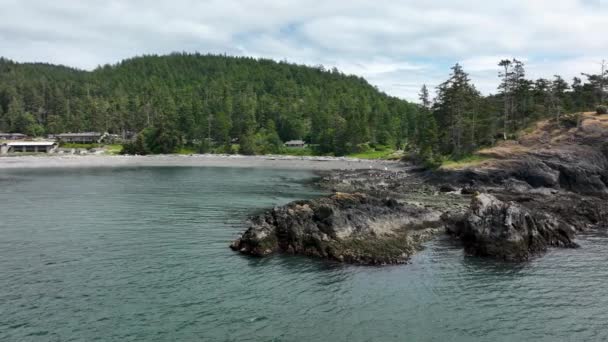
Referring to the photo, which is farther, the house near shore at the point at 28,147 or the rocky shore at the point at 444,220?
the house near shore at the point at 28,147

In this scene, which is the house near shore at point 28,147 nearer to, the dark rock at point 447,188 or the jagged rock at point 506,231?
the dark rock at point 447,188

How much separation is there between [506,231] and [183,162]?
11776cm

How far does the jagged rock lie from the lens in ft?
127

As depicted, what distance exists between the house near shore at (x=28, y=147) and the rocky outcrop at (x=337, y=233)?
16552cm

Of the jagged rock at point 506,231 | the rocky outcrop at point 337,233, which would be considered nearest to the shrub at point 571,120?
the jagged rock at point 506,231

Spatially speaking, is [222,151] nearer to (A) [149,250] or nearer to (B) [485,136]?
(B) [485,136]

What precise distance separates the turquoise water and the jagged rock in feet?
5.27

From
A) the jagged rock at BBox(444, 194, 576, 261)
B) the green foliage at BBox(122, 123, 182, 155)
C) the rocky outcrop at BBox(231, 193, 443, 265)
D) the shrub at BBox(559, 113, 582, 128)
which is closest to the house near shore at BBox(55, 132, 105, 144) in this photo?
the green foliage at BBox(122, 123, 182, 155)

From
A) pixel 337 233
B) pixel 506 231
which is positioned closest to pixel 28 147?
pixel 337 233

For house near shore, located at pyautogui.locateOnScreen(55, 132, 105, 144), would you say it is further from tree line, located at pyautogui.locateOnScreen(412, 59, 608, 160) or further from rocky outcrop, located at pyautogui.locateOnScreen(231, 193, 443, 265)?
rocky outcrop, located at pyautogui.locateOnScreen(231, 193, 443, 265)

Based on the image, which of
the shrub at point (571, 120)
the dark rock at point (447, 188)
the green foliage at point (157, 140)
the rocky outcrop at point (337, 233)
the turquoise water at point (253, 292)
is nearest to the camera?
the turquoise water at point (253, 292)

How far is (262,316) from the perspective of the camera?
2556 cm

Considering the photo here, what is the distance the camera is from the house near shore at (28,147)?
175 m

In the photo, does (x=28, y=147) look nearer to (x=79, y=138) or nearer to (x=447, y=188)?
(x=79, y=138)
